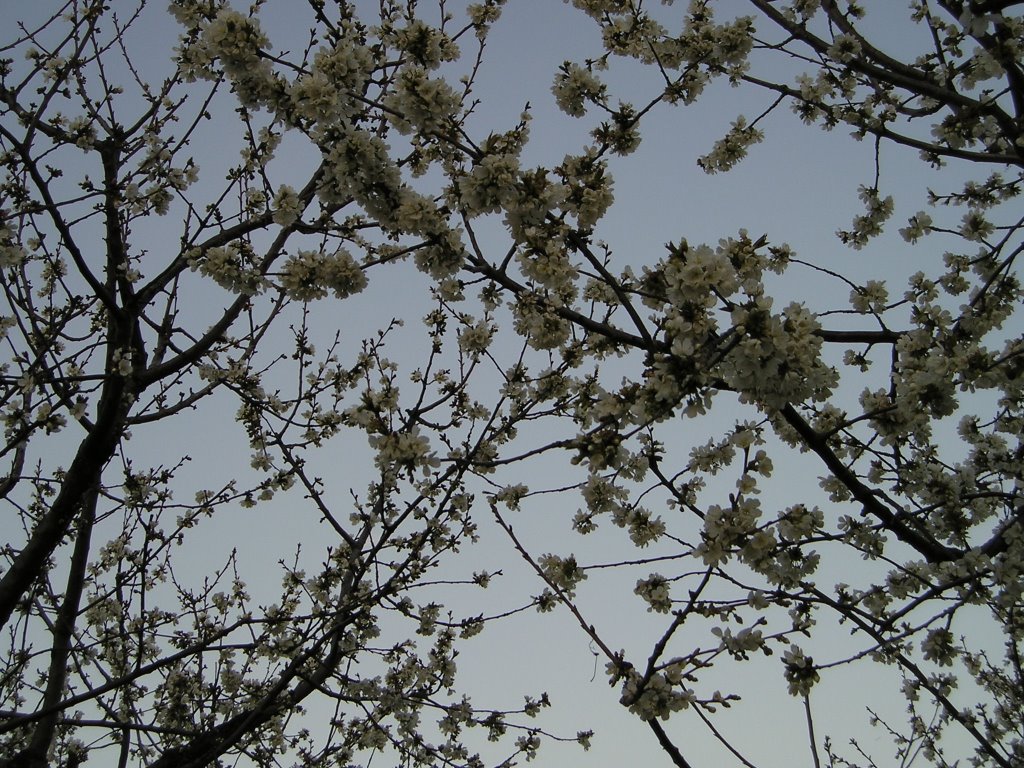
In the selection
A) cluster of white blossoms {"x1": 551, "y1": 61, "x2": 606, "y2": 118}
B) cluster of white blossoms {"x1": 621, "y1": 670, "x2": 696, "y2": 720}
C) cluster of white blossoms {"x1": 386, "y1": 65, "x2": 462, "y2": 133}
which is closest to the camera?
cluster of white blossoms {"x1": 621, "y1": 670, "x2": 696, "y2": 720}

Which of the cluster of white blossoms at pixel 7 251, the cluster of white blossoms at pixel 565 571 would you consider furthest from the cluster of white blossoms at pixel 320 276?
the cluster of white blossoms at pixel 7 251

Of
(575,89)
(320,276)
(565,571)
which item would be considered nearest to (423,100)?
(320,276)

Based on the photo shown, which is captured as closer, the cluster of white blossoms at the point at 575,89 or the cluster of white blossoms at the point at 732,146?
the cluster of white blossoms at the point at 575,89

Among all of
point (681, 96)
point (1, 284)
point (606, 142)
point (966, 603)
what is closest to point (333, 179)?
point (606, 142)

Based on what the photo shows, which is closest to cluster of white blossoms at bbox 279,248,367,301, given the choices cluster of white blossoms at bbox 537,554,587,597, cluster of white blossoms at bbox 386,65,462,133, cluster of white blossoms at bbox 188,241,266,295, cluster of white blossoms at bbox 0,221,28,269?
cluster of white blossoms at bbox 188,241,266,295

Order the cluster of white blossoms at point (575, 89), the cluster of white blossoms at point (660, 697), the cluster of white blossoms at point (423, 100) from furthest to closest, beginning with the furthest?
the cluster of white blossoms at point (575, 89) → the cluster of white blossoms at point (423, 100) → the cluster of white blossoms at point (660, 697)

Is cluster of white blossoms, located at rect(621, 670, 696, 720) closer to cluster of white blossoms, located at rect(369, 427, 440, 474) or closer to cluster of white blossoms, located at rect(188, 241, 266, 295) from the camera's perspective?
cluster of white blossoms, located at rect(369, 427, 440, 474)

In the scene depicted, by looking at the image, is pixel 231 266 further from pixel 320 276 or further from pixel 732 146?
pixel 732 146

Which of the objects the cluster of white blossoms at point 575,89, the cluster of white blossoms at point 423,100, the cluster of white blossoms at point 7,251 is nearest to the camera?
the cluster of white blossoms at point 423,100

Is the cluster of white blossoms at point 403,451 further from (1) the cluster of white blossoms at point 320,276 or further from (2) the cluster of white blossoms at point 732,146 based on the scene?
(2) the cluster of white blossoms at point 732,146

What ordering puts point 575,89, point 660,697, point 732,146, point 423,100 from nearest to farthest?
point 660,697, point 423,100, point 575,89, point 732,146

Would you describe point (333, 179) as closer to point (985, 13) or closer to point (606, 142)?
point (606, 142)

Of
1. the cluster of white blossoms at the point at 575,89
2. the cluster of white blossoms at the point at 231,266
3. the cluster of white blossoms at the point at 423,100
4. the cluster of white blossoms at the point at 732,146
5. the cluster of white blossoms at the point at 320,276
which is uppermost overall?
the cluster of white blossoms at the point at 732,146

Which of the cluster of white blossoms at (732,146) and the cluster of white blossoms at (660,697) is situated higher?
the cluster of white blossoms at (732,146)
